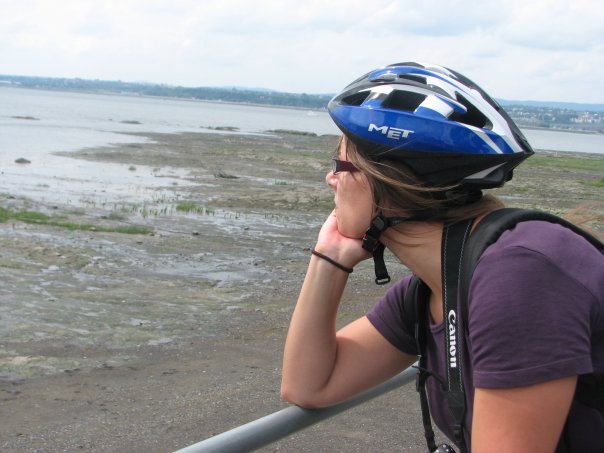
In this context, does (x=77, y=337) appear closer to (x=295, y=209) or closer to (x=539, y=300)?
(x=539, y=300)

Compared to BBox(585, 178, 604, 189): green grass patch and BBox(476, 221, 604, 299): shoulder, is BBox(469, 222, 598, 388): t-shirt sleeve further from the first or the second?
BBox(585, 178, 604, 189): green grass patch

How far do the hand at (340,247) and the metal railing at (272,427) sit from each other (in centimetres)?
49

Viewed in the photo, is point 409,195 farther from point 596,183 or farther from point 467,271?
point 596,183

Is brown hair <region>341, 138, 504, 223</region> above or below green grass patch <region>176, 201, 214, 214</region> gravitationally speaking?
above

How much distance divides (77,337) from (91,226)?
10100 millimetres

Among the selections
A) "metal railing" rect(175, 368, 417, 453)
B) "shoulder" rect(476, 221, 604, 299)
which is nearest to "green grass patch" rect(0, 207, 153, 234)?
"metal railing" rect(175, 368, 417, 453)

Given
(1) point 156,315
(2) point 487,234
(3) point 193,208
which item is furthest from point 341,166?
(3) point 193,208

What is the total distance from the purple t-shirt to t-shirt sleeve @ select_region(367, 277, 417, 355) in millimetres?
695

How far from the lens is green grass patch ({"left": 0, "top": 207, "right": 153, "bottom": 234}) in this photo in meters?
19.9

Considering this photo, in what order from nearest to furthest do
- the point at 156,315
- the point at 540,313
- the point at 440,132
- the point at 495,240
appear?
the point at 540,313, the point at 495,240, the point at 440,132, the point at 156,315

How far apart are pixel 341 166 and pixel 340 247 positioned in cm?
29

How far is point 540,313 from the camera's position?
1591mm

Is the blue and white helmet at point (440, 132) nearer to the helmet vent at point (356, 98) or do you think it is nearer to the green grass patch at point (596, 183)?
the helmet vent at point (356, 98)

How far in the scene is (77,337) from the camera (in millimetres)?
10680
